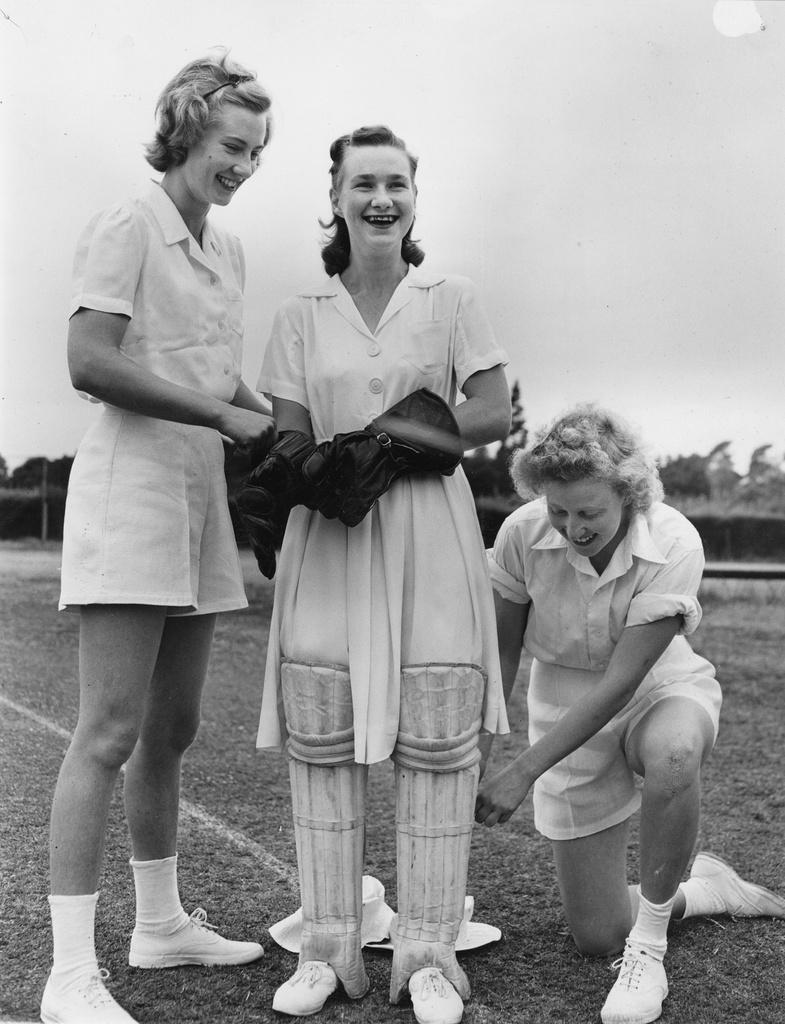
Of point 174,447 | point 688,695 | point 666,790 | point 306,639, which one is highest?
point 174,447

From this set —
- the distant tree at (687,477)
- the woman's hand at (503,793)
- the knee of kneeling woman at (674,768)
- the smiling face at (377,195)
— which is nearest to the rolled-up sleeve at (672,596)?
the knee of kneeling woman at (674,768)

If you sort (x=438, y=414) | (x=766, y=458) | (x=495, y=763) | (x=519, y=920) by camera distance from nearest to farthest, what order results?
1. (x=438, y=414)
2. (x=519, y=920)
3. (x=495, y=763)
4. (x=766, y=458)

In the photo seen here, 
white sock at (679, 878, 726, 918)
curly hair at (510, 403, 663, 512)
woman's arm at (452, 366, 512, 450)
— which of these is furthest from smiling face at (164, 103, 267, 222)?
white sock at (679, 878, 726, 918)

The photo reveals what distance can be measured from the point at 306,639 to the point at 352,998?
0.75 metres

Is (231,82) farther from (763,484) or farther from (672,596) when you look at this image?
(763,484)

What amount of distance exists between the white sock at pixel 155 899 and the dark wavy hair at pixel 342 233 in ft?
4.63

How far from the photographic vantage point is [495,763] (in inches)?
191

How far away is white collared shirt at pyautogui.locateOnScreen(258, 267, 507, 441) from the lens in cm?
234

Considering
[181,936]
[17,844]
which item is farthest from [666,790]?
[17,844]

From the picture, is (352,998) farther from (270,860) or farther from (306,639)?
(270,860)

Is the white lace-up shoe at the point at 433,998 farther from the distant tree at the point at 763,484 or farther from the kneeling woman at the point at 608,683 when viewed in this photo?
the distant tree at the point at 763,484

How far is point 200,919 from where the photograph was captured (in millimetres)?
2691

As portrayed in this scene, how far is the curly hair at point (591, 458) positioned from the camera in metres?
2.35

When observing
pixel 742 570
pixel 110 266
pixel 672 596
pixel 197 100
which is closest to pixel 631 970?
pixel 672 596
